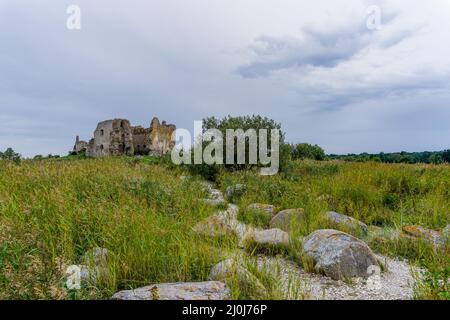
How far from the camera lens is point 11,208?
4492mm

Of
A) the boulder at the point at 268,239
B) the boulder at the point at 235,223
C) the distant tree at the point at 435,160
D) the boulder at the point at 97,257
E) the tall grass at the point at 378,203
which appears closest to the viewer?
the boulder at the point at 97,257

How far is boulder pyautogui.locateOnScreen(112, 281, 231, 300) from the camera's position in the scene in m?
2.61

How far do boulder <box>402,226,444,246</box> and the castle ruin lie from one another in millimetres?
22164

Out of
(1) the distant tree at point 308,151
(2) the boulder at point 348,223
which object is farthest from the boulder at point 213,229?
(1) the distant tree at point 308,151

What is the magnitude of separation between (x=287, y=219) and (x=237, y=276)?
9.16ft

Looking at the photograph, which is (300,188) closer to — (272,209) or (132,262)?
(272,209)

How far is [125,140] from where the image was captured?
101 feet

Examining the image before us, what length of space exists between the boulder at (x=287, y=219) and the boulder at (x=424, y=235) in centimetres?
165

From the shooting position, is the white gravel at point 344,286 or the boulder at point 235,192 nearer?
the white gravel at point 344,286

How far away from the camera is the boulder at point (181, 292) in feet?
8.55

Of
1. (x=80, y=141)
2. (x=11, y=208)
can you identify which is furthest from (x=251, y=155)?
(x=80, y=141)

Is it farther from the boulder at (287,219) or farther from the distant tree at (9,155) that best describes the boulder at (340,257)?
the distant tree at (9,155)

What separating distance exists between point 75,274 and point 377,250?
4074 millimetres

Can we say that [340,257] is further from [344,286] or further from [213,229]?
[213,229]
